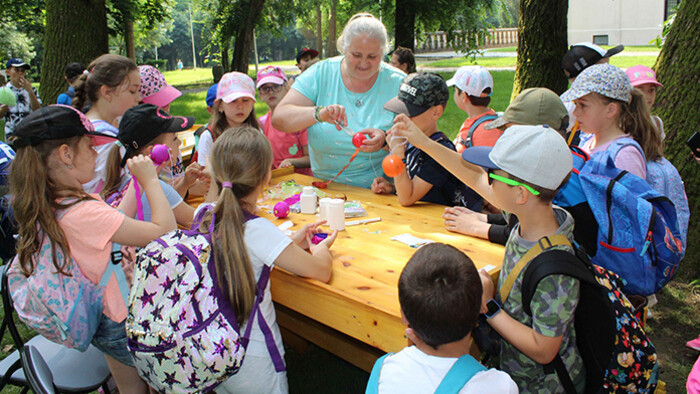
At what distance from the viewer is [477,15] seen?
657 inches

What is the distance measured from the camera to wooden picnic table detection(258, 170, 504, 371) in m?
1.93

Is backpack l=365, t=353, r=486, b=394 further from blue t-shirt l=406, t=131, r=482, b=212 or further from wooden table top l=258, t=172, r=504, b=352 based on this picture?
blue t-shirt l=406, t=131, r=482, b=212

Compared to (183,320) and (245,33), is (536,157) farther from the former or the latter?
(245,33)

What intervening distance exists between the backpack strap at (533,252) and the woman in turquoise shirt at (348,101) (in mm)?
1452

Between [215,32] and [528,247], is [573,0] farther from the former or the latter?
[528,247]

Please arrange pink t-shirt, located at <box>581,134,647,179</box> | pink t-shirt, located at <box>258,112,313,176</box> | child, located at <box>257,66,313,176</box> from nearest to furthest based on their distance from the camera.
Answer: pink t-shirt, located at <box>581,134,647,179</box>, child, located at <box>257,66,313,176</box>, pink t-shirt, located at <box>258,112,313,176</box>

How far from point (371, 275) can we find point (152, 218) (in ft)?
3.28

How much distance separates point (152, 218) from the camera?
2248mm

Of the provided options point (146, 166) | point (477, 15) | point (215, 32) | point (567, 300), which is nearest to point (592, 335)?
point (567, 300)

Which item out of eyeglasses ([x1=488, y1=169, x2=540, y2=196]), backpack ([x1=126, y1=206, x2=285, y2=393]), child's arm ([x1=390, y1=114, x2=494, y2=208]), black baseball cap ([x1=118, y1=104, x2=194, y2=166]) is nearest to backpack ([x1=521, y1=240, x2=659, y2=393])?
eyeglasses ([x1=488, y1=169, x2=540, y2=196])

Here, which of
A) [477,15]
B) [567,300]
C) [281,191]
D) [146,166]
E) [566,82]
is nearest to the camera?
[567,300]

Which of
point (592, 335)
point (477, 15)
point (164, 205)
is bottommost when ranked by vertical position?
point (592, 335)

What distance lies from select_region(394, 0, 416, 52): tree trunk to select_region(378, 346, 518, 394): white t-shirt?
44.3ft

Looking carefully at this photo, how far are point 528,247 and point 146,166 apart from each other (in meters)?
1.66
